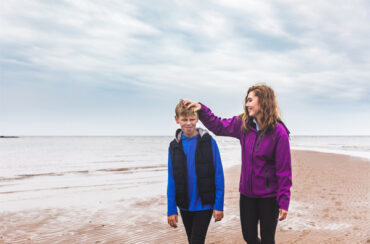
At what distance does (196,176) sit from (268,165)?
674 mm

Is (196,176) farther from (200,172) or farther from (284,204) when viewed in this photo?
(284,204)

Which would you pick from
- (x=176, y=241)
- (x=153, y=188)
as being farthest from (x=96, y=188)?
(x=176, y=241)

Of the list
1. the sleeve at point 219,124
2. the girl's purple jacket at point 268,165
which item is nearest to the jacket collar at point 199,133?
the sleeve at point 219,124

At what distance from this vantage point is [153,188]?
9578 mm

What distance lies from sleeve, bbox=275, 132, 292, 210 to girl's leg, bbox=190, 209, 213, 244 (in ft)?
2.25

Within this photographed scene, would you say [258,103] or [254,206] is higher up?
[258,103]

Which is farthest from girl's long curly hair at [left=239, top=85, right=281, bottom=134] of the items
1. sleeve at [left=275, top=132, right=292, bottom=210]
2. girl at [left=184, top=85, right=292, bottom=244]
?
sleeve at [left=275, top=132, right=292, bottom=210]

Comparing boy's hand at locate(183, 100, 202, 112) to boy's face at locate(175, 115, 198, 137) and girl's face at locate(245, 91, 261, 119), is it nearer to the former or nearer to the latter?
boy's face at locate(175, 115, 198, 137)

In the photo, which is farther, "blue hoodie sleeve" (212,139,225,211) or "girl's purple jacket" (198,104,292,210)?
"blue hoodie sleeve" (212,139,225,211)

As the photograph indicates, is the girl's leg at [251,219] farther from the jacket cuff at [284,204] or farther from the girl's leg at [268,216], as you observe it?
the jacket cuff at [284,204]

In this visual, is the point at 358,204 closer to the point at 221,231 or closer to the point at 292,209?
the point at 292,209

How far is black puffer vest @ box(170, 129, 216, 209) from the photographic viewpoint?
270cm

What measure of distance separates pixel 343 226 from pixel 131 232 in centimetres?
389

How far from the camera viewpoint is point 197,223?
2709mm
